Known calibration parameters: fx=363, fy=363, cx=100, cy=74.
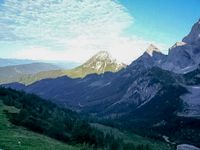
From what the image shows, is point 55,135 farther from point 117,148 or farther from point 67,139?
point 117,148

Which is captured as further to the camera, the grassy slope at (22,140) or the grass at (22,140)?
the grass at (22,140)

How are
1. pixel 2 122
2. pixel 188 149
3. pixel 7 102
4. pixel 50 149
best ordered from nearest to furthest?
pixel 50 149, pixel 2 122, pixel 7 102, pixel 188 149

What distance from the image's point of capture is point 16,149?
53688mm

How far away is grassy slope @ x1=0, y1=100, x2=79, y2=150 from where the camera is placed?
58.3 m

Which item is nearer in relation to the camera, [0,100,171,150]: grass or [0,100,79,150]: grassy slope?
[0,100,79,150]: grassy slope

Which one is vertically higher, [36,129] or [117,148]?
[36,129]

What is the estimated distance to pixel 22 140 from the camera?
6794 cm

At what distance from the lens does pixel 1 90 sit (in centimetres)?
19825

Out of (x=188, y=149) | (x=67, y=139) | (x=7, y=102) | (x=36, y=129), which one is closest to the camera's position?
(x=36, y=129)

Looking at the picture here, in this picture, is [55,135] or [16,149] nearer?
[16,149]

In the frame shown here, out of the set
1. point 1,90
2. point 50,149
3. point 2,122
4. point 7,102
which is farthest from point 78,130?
point 1,90

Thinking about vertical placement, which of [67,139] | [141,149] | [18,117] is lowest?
[141,149]

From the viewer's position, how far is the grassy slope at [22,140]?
191 ft

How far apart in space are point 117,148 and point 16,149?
312 ft
